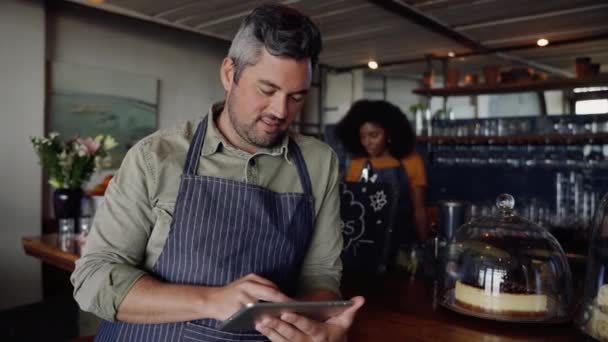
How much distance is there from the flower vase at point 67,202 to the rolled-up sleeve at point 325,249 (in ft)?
6.17

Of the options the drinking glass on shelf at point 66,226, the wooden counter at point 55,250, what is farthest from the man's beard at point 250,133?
the drinking glass on shelf at point 66,226

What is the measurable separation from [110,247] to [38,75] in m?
4.02

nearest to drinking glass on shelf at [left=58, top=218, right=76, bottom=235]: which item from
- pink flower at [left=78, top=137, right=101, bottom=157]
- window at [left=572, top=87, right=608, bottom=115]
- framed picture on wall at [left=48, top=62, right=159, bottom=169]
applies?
pink flower at [left=78, top=137, right=101, bottom=157]

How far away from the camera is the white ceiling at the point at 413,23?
4.68 meters

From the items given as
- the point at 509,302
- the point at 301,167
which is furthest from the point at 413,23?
the point at 509,302

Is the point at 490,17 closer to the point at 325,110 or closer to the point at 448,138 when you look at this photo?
the point at 448,138

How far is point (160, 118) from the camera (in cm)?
596

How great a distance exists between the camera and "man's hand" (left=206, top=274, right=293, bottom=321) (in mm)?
1118

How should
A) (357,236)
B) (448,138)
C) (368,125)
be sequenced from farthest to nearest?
(448,138)
(368,125)
(357,236)

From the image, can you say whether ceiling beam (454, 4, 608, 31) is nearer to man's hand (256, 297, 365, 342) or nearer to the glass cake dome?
the glass cake dome

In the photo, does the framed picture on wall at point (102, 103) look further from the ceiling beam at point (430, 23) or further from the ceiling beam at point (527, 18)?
the ceiling beam at point (527, 18)

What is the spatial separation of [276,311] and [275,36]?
65 cm

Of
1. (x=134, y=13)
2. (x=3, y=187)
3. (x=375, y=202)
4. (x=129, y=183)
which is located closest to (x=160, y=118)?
(x=134, y=13)

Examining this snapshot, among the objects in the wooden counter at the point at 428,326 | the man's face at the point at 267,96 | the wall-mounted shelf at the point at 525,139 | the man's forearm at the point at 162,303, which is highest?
the wall-mounted shelf at the point at 525,139
